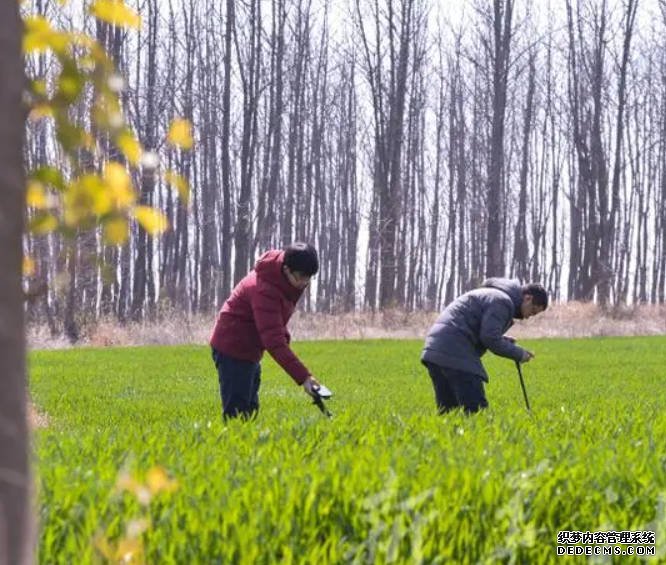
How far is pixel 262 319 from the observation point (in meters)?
6.66

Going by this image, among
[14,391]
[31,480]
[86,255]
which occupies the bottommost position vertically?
Answer: [31,480]

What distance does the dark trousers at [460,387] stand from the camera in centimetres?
759

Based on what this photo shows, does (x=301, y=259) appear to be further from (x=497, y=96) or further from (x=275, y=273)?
(x=497, y=96)

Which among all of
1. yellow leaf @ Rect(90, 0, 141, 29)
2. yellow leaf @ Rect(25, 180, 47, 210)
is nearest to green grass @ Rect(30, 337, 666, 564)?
yellow leaf @ Rect(25, 180, 47, 210)

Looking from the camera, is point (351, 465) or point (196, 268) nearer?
point (351, 465)

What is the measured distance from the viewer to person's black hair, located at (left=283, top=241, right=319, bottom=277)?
6.52m

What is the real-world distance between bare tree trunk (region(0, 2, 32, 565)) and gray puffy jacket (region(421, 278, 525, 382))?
6.22 metres

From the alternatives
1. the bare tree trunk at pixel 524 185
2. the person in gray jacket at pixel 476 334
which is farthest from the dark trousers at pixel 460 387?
the bare tree trunk at pixel 524 185

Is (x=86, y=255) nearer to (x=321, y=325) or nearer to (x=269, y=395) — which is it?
(x=269, y=395)

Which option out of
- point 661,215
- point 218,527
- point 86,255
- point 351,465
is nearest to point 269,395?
point 351,465

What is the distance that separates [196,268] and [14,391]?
134 ft

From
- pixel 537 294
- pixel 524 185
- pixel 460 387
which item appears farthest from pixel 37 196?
pixel 524 185

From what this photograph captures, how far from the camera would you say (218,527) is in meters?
3.34

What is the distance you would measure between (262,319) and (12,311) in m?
5.48
